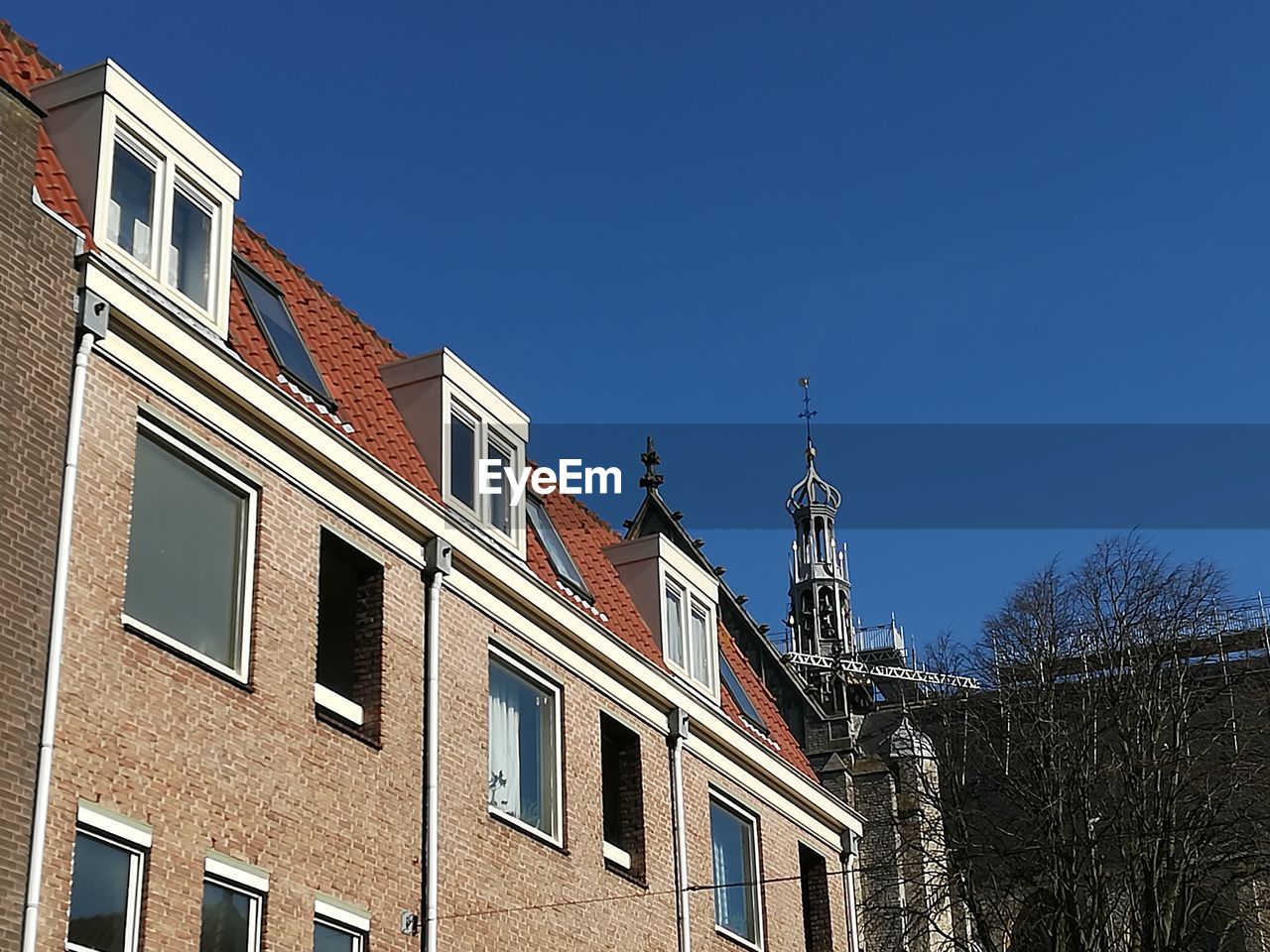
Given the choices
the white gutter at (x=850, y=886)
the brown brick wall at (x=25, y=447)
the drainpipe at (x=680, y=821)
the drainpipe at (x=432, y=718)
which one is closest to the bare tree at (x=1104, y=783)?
the white gutter at (x=850, y=886)

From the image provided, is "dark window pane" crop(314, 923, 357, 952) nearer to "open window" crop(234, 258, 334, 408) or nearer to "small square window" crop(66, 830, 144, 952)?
"small square window" crop(66, 830, 144, 952)

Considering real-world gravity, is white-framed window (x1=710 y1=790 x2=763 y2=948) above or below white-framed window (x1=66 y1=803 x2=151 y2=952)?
above

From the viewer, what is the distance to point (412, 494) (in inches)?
749

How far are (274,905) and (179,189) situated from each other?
6.77 metres

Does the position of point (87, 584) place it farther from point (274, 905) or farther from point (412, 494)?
point (412, 494)

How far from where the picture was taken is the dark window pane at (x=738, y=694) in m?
28.8

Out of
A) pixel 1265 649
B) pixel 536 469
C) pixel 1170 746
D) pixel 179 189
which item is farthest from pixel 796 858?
pixel 1265 649

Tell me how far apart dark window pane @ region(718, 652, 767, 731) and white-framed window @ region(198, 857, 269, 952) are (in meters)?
13.9

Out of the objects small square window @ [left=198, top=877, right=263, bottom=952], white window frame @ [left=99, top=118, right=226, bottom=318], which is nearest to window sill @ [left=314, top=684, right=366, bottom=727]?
small square window @ [left=198, top=877, right=263, bottom=952]

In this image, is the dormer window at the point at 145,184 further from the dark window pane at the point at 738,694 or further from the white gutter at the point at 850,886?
the white gutter at the point at 850,886

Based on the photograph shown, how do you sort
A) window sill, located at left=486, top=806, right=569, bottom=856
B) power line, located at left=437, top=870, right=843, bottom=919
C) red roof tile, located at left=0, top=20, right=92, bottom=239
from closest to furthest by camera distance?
red roof tile, located at left=0, top=20, right=92, bottom=239, power line, located at left=437, top=870, right=843, bottom=919, window sill, located at left=486, top=806, right=569, bottom=856

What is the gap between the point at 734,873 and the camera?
25.7 m

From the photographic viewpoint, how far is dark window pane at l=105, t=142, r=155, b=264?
16047mm

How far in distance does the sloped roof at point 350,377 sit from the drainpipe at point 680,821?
956 millimetres
